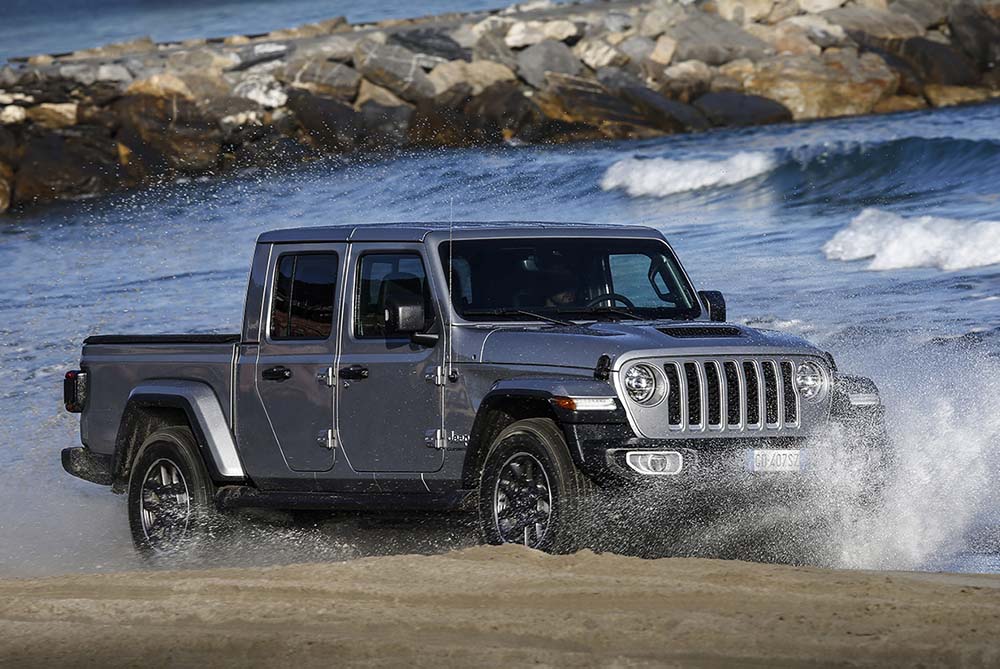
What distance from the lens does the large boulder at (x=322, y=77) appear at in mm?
42062

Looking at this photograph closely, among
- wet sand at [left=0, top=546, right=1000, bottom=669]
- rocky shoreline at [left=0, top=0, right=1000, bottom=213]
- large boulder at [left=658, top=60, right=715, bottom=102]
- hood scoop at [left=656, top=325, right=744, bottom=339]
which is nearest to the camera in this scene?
wet sand at [left=0, top=546, right=1000, bottom=669]

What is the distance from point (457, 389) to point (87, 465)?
9.41 feet

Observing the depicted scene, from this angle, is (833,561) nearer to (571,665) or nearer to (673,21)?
(571,665)

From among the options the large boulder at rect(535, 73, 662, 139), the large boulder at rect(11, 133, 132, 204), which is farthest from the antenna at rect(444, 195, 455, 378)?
the large boulder at rect(535, 73, 662, 139)

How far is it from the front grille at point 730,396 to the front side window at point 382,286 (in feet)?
5.05

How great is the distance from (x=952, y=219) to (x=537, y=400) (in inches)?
635

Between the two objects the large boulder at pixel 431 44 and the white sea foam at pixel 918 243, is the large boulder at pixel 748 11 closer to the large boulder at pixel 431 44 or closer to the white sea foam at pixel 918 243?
the large boulder at pixel 431 44

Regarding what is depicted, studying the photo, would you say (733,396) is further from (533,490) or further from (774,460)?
(533,490)

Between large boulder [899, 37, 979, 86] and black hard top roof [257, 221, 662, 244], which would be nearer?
black hard top roof [257, 221, 662, 244]

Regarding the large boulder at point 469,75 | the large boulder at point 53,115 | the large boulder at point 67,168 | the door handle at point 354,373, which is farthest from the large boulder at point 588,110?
the door handle at point 354,373

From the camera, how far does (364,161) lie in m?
37.8

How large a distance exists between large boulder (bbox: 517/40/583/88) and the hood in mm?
33531

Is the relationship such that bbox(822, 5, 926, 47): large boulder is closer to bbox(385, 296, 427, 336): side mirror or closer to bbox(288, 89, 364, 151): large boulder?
bbox(288, 89, 364, 151): large boulder

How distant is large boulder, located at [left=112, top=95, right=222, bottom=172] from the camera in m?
39.2
